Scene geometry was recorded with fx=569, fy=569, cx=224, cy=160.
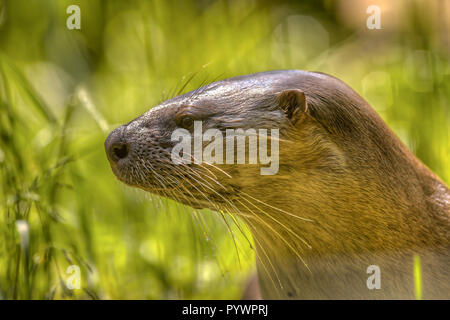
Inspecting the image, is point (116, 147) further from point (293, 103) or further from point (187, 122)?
point (293, 103)

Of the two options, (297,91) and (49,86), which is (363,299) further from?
(49,86)

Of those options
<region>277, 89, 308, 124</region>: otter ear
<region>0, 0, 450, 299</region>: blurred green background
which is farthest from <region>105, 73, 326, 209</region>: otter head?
<region>0, 0, 450, 299</region>: blurred green background

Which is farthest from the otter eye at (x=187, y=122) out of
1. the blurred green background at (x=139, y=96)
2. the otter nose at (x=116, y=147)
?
the blurred green background at (x=139, y=96)

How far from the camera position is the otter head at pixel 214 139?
1.18 meters

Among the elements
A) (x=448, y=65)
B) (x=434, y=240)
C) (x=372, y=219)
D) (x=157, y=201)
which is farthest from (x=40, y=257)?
(x=448, y=65)

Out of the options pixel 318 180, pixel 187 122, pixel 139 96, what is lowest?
pixel 318 180

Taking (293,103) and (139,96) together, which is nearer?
(293,103)

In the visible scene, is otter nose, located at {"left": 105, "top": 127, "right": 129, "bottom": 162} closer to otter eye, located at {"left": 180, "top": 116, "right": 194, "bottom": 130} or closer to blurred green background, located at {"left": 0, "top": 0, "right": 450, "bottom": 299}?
otter eye, located at {"left": 180, "top": 116, "right": 194, "bottom": 130}

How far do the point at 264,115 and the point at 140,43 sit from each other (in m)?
1.17

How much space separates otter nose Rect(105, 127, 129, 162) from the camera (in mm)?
1220

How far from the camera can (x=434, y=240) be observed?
126cm

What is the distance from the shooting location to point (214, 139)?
47.1 inches

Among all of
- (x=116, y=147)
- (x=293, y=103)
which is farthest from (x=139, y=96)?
(x=293, y=103)

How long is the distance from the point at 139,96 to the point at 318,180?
40.7 inches
